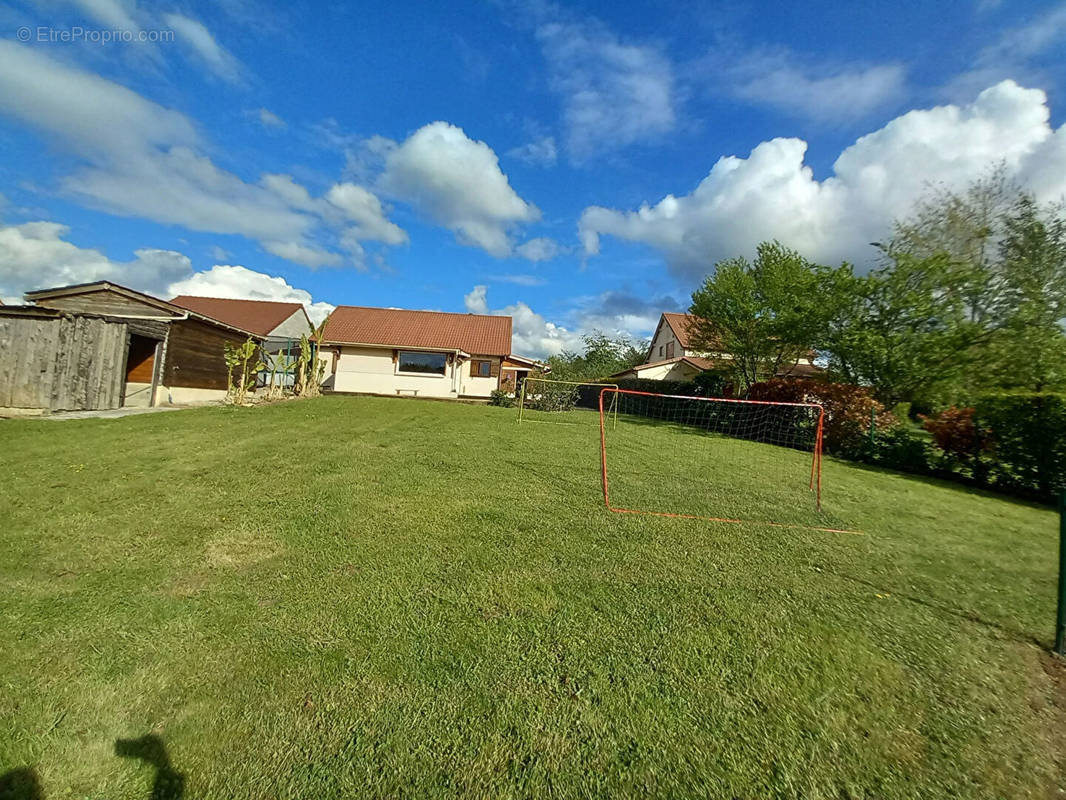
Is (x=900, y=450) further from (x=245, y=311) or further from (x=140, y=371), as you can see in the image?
(x=245, y=311)

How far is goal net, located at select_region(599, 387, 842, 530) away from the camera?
19.5 ft

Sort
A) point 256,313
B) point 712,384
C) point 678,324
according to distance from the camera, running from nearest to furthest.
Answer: point 712,384, point 256,313, point 678,324

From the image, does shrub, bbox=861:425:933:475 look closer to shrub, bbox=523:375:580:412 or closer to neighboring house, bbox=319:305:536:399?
shrub, bbox=523:375:580:412

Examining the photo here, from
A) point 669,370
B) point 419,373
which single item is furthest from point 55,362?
point 669,370

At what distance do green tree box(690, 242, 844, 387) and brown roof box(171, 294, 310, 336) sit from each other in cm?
2702

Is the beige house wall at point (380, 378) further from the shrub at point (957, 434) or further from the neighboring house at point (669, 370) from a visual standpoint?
the shrub at point (957, 434)

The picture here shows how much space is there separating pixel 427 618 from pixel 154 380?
14.5 meters

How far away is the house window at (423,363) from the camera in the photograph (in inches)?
896

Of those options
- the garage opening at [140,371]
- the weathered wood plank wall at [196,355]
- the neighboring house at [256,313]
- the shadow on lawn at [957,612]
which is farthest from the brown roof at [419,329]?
the shadow on lawn at [957,612]

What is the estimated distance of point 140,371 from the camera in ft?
45.9

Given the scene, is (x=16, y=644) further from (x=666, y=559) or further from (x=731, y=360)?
(x=731, y=360)

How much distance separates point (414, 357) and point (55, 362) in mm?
13415

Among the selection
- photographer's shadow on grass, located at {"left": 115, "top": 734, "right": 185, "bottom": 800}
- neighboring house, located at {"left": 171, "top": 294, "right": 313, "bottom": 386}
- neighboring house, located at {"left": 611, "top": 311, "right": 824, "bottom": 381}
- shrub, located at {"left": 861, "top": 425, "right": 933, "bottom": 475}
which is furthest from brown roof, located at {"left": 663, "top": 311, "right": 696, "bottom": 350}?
photographer's shadow on grass, located at {"left": 115, "top": 734, "right": 185, "bottom": 800}

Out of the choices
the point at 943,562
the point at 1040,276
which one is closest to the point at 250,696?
the point at 943,562
